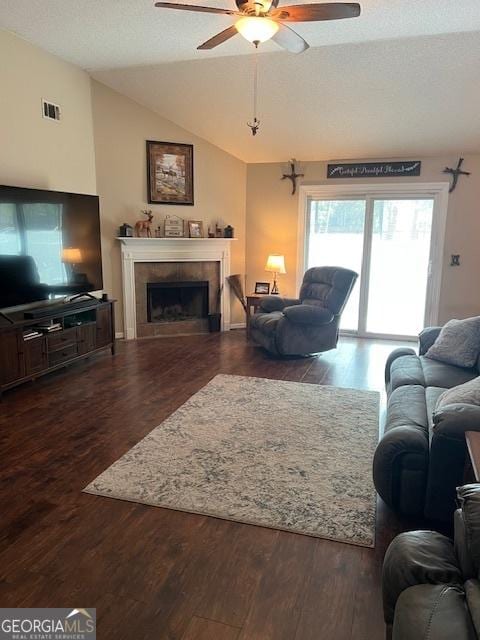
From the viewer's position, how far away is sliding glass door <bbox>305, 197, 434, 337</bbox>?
6.04 metres

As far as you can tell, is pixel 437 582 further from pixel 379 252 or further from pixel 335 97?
pixel 379 252

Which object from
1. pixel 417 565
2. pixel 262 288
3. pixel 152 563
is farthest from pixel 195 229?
pixel 417 565

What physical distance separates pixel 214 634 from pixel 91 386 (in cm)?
295

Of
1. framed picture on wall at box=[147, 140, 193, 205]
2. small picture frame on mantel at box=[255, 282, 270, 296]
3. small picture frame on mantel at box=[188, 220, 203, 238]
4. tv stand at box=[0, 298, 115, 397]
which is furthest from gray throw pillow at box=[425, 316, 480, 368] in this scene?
framed picture on wall at box=[147, 140, 193, 205]

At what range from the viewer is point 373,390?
13.9 feet

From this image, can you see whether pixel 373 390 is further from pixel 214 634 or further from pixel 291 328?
pixel 214 634

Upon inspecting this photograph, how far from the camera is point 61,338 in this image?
4.39 meters

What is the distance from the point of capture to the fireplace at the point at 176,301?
20.6 ft

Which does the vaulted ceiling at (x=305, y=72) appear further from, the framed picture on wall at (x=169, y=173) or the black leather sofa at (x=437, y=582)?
the black leather sofa at (x=437, y=582)

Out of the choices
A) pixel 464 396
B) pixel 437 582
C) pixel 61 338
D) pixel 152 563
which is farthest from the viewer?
pixel 61 338

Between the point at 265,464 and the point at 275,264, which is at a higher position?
the point at 275,264

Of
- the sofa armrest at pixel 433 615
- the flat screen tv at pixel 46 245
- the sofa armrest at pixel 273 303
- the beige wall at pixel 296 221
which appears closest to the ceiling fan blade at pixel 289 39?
the flat screen tv at pixel 46 245

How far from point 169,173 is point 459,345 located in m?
4.17

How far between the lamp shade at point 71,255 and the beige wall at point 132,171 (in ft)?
Result: 3.00
